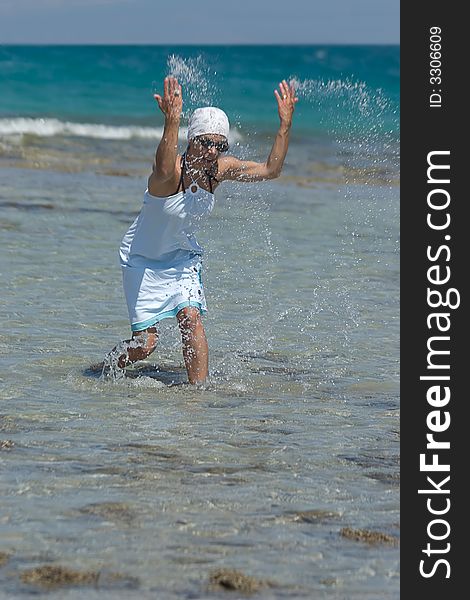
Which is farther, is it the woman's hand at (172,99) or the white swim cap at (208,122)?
the white swim cap at (208,122)

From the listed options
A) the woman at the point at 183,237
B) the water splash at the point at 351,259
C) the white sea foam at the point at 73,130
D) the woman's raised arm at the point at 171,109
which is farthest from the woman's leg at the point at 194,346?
the white sea foam at the point at 73,130

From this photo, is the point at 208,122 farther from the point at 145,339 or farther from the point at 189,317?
the point at 145,339

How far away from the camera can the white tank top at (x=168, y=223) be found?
6332 mm

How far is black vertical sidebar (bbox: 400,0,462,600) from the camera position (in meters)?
4.21

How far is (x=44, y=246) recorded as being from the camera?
10.8 metres

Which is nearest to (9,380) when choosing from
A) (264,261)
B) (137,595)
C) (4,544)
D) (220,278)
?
(4,544)

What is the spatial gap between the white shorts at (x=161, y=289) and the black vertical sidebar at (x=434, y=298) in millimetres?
1278

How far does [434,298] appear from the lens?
18.6 ft

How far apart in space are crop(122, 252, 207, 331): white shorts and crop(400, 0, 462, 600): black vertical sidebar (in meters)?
1.28

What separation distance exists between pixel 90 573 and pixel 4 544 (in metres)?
0.40

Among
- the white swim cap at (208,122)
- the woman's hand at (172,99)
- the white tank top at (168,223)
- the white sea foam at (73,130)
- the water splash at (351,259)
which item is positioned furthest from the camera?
the white sea foam at (73,130)

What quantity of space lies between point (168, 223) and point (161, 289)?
0.41m

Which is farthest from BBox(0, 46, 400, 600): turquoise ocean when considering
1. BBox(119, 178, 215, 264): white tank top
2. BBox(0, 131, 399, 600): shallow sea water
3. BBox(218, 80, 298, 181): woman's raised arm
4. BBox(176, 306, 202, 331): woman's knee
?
BBox(119, 178, 215, 264): white tank top

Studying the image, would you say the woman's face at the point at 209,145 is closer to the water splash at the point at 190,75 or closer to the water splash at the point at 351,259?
the water splash at the point at 190,75
